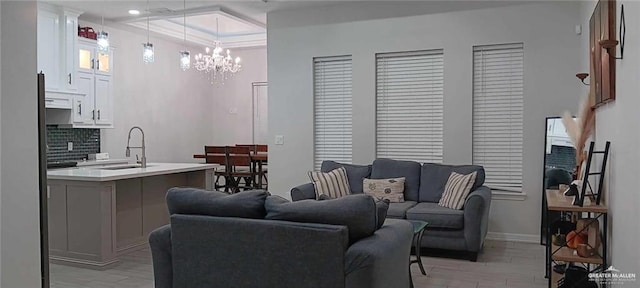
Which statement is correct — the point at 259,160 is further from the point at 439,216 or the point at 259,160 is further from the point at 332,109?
the point at 439,216

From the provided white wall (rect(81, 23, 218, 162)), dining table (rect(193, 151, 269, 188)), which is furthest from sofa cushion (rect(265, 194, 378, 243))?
white wall (rect(81, 23, 218, 162))

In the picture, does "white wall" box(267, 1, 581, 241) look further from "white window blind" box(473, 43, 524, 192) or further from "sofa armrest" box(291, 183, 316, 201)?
"sofa armrest" box(291, 183, 316, 201)

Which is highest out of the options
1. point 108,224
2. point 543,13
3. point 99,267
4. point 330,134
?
point 543,13

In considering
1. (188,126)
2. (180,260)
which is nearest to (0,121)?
(180,260)

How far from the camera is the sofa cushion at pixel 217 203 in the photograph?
300 cm

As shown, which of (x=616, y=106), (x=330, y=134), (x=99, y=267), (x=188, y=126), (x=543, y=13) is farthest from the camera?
(x=188, y=126)

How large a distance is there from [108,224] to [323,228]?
2.76 metres

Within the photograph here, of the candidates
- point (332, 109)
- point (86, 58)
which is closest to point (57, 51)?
point (86, 58)

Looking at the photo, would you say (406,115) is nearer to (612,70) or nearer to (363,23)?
(363,23)

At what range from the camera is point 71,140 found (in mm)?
7148

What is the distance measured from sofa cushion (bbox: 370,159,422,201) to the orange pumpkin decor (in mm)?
2159

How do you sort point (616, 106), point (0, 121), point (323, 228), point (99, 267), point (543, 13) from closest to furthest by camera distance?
point (0, 121) → point (323, 228) → point (616, 106) → point (99, 267) → point (543, 13)

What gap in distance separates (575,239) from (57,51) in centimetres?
614

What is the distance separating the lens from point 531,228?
18.4 ft
